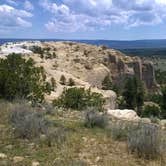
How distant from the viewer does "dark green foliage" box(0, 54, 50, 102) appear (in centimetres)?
1384

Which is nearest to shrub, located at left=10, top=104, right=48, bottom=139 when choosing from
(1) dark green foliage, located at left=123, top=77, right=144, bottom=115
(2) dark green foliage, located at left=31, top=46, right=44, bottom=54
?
(1) dark green foliage, located at left=123, top=77, right=144, bottom=115

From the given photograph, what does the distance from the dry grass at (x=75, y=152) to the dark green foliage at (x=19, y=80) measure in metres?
6.30

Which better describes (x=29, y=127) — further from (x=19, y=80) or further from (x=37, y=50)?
(x=37, y=50)

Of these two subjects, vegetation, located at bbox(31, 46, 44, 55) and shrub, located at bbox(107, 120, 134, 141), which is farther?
vegetation, located at bbox(31, 46, 44, 55)

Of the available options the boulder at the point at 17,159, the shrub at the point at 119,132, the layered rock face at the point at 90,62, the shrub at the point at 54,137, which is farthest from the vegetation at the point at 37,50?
the boulder at the point at 17,159

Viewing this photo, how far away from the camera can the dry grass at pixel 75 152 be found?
237 inches

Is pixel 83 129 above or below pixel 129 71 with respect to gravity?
above

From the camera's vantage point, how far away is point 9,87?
1370 centimetres

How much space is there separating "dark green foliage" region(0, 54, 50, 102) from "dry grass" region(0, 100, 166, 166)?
20.7 feet

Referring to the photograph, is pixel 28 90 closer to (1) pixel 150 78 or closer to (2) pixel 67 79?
(2) pixel 67 79

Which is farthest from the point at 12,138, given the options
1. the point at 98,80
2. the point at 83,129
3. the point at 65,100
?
the point at 98,80

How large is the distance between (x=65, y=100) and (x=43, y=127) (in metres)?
11.0

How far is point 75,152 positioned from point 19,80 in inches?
323

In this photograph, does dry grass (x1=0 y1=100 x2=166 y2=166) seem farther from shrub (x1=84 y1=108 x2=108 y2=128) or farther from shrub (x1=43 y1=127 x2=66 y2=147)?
shrub (x1=84 y1=108 x2=108 y2=128)
